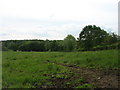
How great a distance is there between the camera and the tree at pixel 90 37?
128ft

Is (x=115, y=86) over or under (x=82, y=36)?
under

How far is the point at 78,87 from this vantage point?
5.63 m

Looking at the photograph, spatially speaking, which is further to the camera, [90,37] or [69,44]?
[69,44]

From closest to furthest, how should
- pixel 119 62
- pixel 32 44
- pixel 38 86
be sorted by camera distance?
pixel 38 86 < pixel 119 62 < pixel 32 44

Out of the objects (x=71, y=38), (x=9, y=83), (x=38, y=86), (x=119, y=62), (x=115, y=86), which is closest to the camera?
(x=115, y=86)

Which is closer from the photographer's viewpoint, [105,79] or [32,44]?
[105,79]

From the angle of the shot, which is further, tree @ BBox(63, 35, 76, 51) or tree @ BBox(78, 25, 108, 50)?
tree @ BBox(63, 35, 76, 51)

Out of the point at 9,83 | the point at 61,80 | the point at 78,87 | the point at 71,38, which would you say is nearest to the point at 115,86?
the point at 78,87

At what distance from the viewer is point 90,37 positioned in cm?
3988

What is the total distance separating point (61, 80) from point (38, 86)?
1.17m

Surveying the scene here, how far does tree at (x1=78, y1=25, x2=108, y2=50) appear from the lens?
3906cm

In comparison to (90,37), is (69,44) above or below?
below

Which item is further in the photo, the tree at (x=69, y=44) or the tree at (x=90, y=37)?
the tree at (x=69, y=44)

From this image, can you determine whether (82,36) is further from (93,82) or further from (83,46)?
(93,82)
